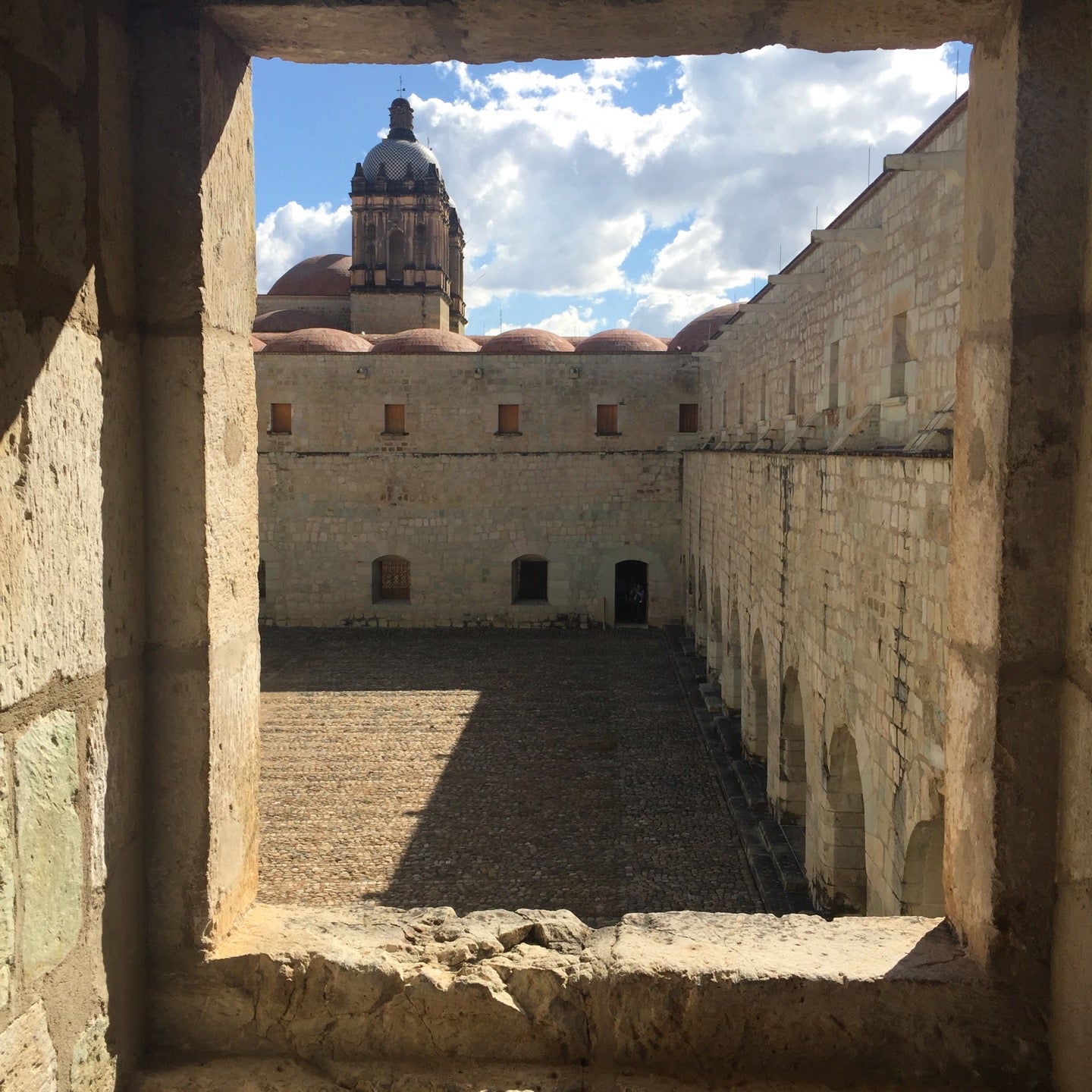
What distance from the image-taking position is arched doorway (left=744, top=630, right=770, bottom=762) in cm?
1238

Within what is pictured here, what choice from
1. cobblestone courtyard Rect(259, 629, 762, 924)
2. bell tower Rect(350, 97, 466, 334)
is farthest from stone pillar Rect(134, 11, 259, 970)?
bell tower Rect(350, 97, 466, 334)

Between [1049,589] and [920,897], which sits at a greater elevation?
[1049,589]

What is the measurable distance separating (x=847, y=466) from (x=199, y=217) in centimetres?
625

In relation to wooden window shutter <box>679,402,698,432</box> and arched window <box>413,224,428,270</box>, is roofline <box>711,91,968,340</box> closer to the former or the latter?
wooden window shutter <box>679,402,698,432</box>

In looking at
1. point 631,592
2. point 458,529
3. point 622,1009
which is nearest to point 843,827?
Result: point 622,1009

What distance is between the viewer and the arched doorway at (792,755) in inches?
410

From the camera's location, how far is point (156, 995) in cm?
221

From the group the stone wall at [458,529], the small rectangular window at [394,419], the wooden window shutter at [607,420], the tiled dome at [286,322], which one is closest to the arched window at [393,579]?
the stone wall at [458,529]

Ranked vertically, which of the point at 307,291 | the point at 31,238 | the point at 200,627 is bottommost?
the point at 200,627

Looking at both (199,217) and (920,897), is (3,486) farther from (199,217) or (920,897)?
(920,897)

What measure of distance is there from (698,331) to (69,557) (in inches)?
905

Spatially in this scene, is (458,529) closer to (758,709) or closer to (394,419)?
(394,419)

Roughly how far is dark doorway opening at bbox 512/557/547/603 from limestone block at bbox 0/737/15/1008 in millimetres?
21238

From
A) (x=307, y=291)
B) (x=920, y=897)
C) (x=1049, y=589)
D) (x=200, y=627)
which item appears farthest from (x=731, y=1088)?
(x=307, y=291)
